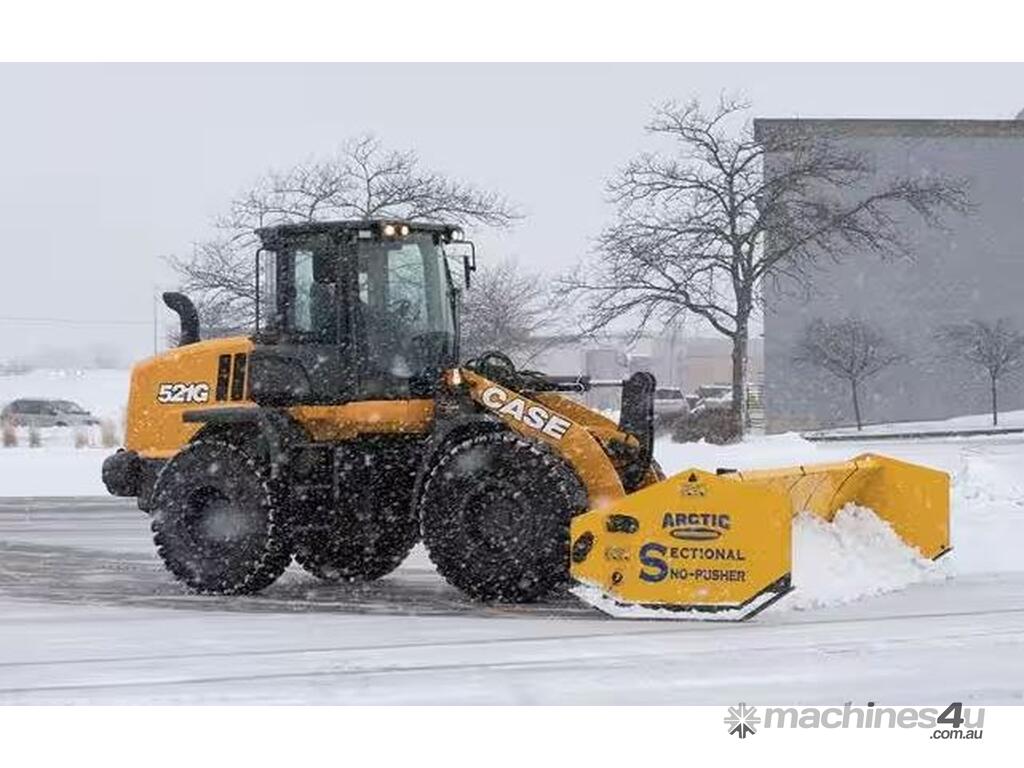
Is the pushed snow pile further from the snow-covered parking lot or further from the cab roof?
the cab roof

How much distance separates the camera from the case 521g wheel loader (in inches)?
407

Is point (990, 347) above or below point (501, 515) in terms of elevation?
above

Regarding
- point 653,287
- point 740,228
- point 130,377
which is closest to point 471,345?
point 653,287

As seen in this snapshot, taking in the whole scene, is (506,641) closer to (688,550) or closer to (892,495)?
(688,550)

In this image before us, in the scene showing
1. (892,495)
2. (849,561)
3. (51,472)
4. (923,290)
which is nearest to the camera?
(849,561)

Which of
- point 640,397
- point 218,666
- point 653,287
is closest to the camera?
point 218,666

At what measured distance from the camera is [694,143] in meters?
36.2

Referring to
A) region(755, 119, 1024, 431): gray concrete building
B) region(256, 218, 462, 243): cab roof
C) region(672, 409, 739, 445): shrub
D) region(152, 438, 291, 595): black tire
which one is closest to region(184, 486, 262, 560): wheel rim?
region(152, 438, 291, 595): black tire

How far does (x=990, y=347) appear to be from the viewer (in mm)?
49344

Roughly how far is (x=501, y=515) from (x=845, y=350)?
3977 centimetres

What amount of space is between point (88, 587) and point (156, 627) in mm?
2523

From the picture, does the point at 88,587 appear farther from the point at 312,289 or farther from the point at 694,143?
the point at 694,143
